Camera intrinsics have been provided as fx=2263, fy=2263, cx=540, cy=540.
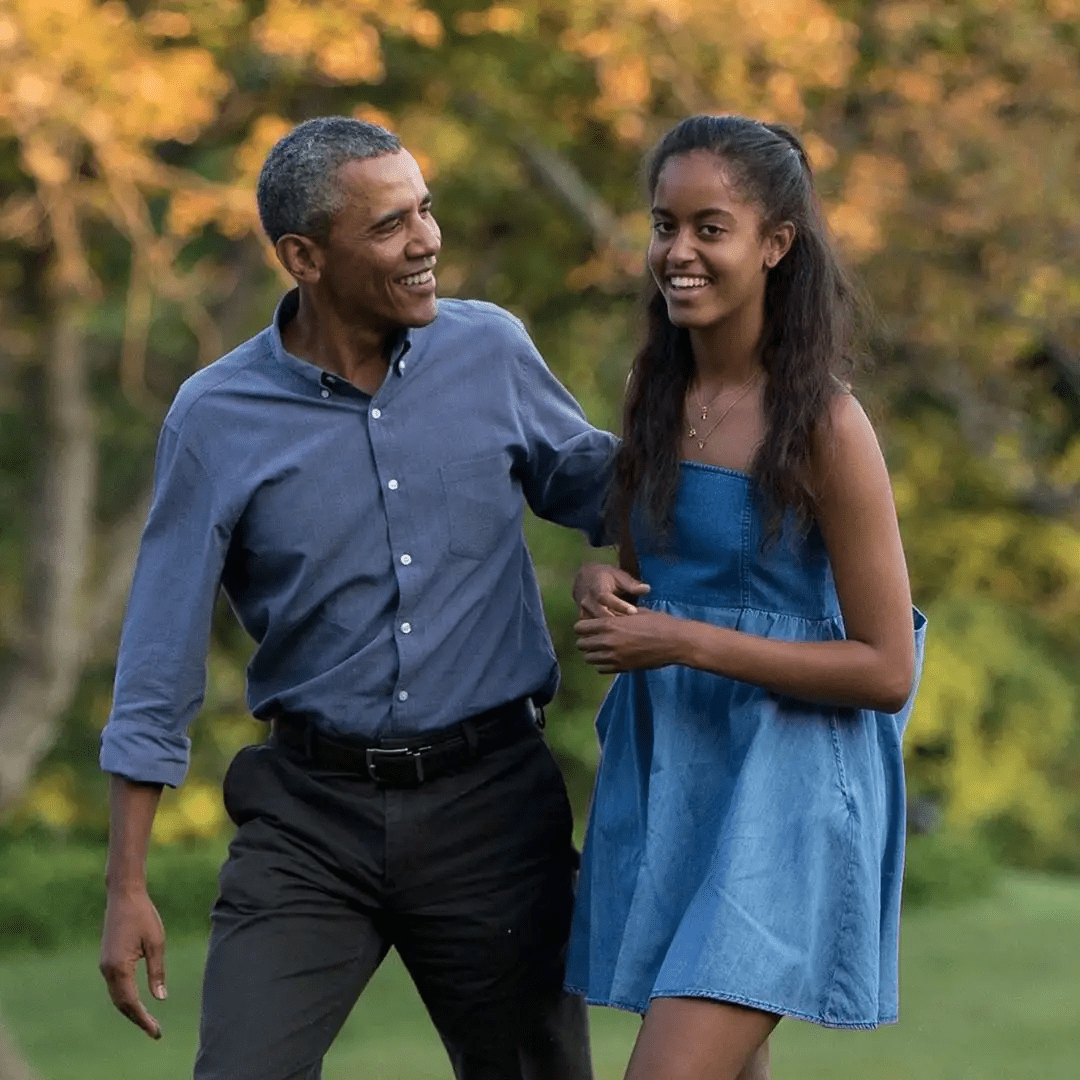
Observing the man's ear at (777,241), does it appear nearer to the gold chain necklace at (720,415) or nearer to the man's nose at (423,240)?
the gold chain necklace at (720,415)

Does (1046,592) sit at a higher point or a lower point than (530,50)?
lower

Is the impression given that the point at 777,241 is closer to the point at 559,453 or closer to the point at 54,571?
the point at 559,453

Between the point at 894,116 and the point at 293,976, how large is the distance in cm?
799

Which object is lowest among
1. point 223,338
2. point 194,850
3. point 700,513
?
point 194,850

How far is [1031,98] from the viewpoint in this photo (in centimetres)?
1109

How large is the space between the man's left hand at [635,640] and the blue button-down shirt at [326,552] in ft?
1.45

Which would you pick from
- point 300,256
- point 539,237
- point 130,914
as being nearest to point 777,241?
point 300,256

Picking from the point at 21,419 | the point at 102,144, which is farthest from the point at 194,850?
the point at 102,144

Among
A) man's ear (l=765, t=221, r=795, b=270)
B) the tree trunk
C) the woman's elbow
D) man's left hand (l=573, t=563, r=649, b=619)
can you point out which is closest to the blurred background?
the tree trunk

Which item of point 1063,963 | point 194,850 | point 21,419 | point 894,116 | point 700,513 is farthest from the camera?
point 21,419

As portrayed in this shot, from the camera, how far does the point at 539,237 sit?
512 inches

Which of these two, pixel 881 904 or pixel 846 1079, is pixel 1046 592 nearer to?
pixel 846 1079

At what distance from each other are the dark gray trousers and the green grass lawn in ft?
16.2

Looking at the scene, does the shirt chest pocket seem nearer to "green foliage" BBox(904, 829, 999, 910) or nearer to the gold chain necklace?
the gold chain necklace
